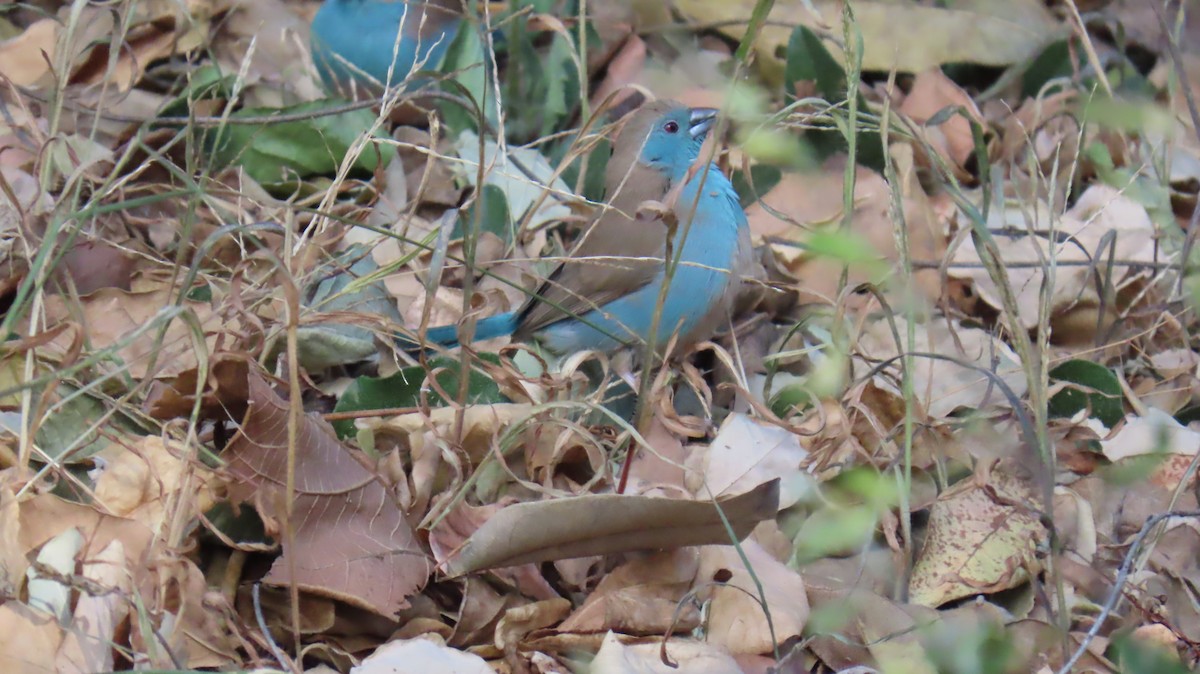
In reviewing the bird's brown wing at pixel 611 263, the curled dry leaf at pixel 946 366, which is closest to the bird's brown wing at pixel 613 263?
the bird's brown wing at pixel 611 263

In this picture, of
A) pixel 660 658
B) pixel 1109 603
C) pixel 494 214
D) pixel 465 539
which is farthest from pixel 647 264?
pixel 1109 603

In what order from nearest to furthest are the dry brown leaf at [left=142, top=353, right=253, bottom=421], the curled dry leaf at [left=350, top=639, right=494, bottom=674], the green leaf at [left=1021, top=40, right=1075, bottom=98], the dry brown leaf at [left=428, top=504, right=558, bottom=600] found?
the curled dry leaf at [left=350, top=639, right=494, bottom=674]
the dry brown leaf at [left=428, top=504, right=558, bottom=600]
the dry brown leaf at [left=142, top=353, right=253, bottom=421]
the green leaf at [left=1021, top=40, right=1075, bottom=98]

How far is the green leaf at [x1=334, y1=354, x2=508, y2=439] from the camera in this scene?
7.57 ft

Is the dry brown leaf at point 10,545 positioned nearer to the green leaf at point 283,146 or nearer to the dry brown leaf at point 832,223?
the green leaf at point 283,146

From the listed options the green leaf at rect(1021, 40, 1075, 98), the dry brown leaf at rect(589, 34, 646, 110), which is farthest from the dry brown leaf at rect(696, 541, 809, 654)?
the green leaf at rect(1021, 40, 1075, 98)

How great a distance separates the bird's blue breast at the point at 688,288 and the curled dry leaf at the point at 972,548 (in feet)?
2.71

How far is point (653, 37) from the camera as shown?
3.74 metres

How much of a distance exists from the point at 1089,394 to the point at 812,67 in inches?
47.4

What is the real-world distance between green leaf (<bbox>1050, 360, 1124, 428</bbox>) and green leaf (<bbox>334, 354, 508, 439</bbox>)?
3.71 feet

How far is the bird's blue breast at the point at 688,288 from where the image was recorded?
9.12 feet

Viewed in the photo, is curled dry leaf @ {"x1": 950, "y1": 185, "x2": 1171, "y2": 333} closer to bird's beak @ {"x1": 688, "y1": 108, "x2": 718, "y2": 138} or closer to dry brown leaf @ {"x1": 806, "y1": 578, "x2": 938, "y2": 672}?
bird's beak @ {"x1": 688, "y1": 108, "x2": 718, "y2": 138}

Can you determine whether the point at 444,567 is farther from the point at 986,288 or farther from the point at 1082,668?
the point at 986,288

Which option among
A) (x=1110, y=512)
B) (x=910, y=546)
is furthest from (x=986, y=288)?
(x=910, y=546)

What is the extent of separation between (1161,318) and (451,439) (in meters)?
1.52
